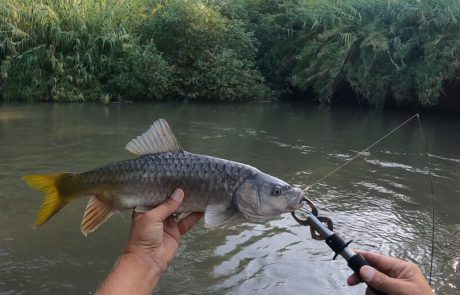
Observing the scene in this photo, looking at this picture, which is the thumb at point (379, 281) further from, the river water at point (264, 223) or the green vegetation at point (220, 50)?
the green vegetation at point (220, 50)

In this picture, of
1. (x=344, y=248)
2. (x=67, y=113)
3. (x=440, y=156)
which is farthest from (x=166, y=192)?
(x=67, y=113)

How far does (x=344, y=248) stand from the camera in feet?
7.25

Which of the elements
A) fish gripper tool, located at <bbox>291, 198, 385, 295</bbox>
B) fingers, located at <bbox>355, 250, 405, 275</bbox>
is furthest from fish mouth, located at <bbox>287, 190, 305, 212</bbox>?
fingers, located at <bbox>355, 250, 405, 275</bbox>

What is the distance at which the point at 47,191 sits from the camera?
3045 mm

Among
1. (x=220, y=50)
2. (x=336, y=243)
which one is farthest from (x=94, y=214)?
(x=220, y=50)

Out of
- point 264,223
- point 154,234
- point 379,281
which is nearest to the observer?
point 379,281

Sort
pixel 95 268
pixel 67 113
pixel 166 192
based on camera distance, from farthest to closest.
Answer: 1. pixel 67 113
2. pixel 95 268
3. pixel 166 192

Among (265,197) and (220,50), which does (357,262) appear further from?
(220,50)

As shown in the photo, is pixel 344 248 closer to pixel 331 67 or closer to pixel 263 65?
pixel 331 67

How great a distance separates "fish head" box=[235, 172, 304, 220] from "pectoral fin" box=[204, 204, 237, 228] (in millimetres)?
61

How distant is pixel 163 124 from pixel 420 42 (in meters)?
14.9

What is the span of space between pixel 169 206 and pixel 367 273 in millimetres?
1157

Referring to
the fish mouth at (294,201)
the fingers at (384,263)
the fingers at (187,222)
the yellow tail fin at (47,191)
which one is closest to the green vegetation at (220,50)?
the fingers at (187,222)

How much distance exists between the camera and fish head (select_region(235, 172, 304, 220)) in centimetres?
269
